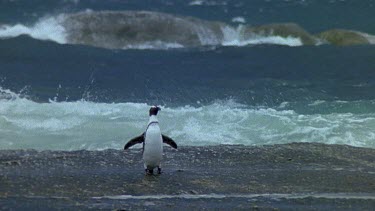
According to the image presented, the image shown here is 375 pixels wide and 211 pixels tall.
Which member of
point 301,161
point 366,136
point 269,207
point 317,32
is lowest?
point 269,207

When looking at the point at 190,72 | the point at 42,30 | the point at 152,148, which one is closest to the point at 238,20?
the point at 42,30

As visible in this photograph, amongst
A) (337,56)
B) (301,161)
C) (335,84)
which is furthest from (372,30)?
(301,161)

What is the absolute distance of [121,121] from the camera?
1614 centimetres

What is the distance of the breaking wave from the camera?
25.7m

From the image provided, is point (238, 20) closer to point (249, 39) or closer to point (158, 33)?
point (249, 39)

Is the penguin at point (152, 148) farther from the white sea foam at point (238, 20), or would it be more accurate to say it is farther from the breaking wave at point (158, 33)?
the white sea foam at point (238, 20)

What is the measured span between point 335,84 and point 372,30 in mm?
8477

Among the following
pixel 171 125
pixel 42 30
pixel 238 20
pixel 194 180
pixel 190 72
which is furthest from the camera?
pixel 238 20

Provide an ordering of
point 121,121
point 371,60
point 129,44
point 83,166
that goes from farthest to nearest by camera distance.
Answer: point 129,44 < point 371,60 < point 121,121 < point 83,166

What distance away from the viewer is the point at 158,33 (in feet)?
85.5

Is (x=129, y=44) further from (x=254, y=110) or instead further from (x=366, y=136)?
(x=366, y=136)

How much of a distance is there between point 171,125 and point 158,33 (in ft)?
34.9

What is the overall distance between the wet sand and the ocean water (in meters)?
3.64

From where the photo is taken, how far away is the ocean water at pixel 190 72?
1528 cm
